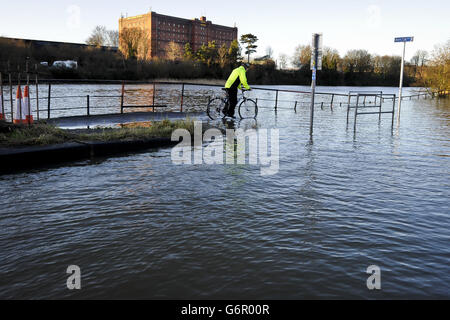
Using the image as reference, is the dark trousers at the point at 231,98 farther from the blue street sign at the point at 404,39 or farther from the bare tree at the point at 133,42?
the bare tree at the point at 133,42

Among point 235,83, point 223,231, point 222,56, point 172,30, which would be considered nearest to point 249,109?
point 235,83

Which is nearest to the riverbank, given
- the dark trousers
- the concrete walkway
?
the concrete walkway

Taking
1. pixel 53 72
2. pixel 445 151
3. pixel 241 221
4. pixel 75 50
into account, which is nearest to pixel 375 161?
pixel 445 151

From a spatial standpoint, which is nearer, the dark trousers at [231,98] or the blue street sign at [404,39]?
the dark trousers at [231,98]

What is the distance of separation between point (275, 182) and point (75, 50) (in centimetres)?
8081

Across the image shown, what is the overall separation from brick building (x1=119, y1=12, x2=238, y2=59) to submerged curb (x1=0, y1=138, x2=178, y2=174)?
110828 millimetres

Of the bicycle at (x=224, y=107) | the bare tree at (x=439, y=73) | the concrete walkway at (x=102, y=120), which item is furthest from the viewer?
the bare tree at (x=439, y=73)

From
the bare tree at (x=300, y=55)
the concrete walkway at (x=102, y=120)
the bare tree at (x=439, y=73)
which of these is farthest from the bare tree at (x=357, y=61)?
the concrete walkway at (x=102, y=120)

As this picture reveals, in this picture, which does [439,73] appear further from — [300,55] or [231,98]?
[300,55]

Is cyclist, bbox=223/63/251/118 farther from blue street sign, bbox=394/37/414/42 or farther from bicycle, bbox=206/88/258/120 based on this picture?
blue street sign, bbox=394/37/414/42

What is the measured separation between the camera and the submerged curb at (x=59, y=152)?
25.0 ft

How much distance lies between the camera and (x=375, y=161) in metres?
9.01

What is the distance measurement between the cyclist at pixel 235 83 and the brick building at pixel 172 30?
10440 centimetres

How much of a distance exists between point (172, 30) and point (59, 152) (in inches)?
5035
